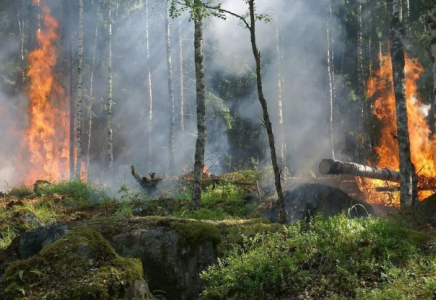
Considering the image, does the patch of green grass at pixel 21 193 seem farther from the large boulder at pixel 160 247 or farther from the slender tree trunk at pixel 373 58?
the slender tree trunk at pixel 373 58

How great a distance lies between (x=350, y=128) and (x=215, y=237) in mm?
22239

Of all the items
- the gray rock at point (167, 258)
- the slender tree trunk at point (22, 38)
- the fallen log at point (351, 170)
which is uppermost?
the slender tree trunk at point (22, 38)

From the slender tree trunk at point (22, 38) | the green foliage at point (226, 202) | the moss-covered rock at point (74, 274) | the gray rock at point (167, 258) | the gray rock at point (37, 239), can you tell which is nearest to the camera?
the moss-covered rock at point (74, 274)

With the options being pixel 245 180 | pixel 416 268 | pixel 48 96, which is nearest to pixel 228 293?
pixel 416 268

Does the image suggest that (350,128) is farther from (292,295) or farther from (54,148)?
(292,295)

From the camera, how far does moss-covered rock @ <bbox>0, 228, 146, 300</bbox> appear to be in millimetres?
4227

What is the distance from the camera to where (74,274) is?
449 centimetres

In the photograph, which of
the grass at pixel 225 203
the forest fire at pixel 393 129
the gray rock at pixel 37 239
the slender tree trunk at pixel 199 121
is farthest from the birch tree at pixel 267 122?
the forest fire at pixel 393 129

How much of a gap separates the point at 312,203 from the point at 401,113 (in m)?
3.51

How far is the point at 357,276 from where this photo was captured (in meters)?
5.14

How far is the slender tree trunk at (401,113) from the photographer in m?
10.9

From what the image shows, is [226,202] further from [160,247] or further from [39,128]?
[39,128]

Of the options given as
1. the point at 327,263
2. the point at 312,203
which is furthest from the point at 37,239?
the point at 312,203

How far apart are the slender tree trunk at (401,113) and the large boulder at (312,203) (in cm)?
151
